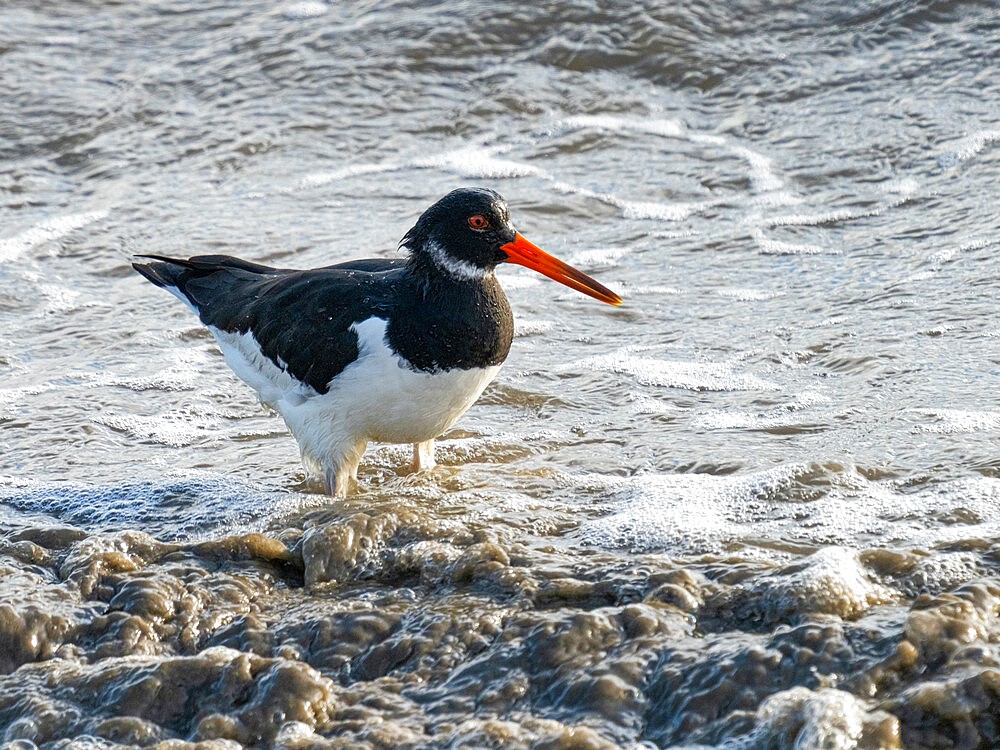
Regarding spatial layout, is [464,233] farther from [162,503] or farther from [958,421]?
[958,421]

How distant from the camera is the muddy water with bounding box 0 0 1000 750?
3402mm

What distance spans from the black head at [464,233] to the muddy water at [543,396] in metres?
0.82

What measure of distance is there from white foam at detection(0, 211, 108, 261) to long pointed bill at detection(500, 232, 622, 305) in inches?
148

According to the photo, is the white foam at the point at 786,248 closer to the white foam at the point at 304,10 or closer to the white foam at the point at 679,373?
the white foam at the point at 679,373

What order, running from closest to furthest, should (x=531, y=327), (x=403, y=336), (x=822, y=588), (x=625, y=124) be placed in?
(x=822, y=588)
(x=403, y=336)
(x=531, y=327)
(x=625, y=124)

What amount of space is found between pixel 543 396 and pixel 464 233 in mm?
1117

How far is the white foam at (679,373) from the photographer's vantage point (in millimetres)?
5672

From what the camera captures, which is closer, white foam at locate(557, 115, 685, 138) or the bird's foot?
the bird's foot

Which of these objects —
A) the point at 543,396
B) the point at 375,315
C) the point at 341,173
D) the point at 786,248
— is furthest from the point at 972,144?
the point at 375,315

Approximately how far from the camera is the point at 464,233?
4.89 meters

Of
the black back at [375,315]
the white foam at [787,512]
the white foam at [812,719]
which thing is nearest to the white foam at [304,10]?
the black back at [375,315]

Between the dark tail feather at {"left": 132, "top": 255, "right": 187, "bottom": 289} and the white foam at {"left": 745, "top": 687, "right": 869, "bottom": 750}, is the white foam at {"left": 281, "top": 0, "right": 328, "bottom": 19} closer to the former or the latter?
the dark tail feather at {"left": 132, "top": 255, "right": 187, "bottom": 289}

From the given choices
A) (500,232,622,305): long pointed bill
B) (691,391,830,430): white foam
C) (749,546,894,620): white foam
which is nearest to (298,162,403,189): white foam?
(500,232,622,305): long pointed bill

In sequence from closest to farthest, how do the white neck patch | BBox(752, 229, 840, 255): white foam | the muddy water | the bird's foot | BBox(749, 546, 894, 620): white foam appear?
the muddy water
BBox(749, 546, 894, 620): white foam
the white neck patch
the bird's foot
BBox(752, 229, 840, 255): white foam
